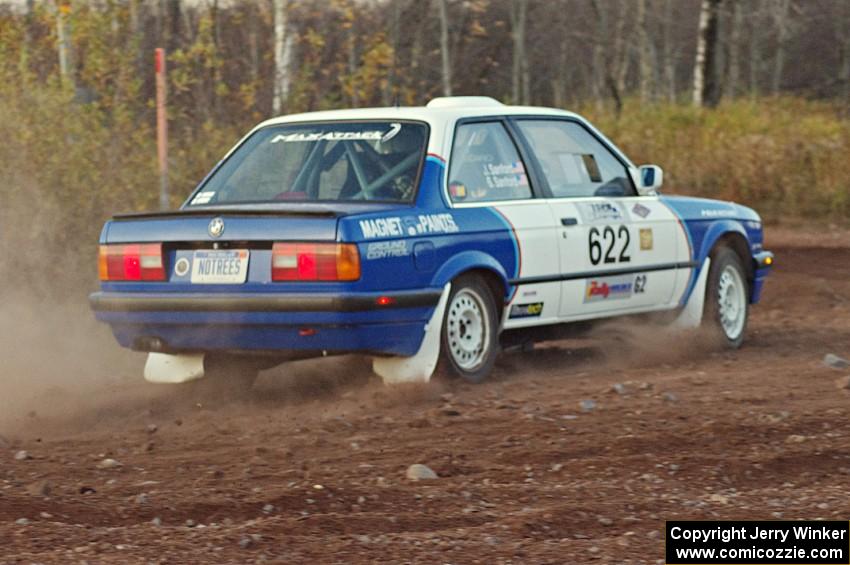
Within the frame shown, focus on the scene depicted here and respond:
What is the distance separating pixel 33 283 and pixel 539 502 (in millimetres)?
6848

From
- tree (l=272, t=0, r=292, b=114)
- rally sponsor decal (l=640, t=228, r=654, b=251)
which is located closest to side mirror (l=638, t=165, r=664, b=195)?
rally sponsor decal (l=640, t=228, r=654, b=251)

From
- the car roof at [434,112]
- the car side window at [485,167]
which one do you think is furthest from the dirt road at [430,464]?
the car roof at [434,112]

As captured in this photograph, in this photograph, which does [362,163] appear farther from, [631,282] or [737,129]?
[737,129]

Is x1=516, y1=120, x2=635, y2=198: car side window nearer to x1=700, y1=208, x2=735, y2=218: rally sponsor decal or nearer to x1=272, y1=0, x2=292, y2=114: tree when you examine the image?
x1=700, y1=208, x2=735, y2=218: rally sponsor decal

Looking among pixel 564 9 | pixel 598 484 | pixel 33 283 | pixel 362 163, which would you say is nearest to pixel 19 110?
pixel 33 283

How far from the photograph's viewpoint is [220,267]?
7312 millimetres

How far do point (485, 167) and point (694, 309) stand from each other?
2.09m

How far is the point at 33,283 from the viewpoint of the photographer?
442 inches

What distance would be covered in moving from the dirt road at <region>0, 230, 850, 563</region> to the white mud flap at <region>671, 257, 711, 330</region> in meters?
0.55

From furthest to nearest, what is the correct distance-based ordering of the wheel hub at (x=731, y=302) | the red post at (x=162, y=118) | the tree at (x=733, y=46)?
the tree at (x=733, y=46) < the red post at (x=162, y=118) < the wheel hub at (x=731, y=302)

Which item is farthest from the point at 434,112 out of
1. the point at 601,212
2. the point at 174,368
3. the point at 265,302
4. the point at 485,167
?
the point at 174,368

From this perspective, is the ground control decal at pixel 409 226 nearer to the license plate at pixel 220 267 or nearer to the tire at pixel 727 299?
the license plate at pixel 220 267

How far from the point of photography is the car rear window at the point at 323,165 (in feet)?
25.8

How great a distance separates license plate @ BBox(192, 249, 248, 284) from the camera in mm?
7266
